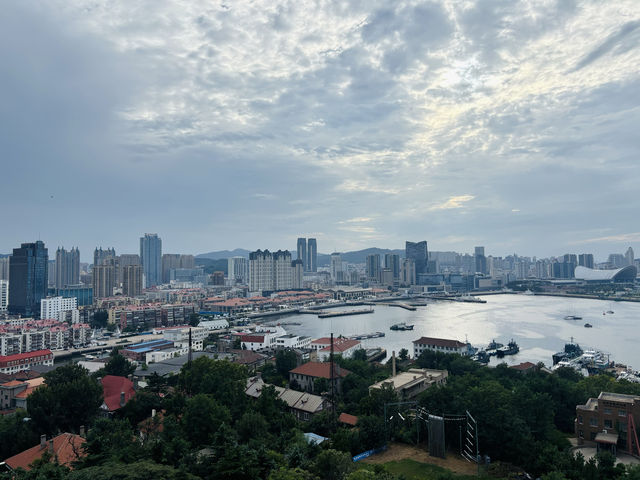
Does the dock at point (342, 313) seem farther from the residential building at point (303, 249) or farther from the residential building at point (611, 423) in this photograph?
the residential building at point (303, 249)

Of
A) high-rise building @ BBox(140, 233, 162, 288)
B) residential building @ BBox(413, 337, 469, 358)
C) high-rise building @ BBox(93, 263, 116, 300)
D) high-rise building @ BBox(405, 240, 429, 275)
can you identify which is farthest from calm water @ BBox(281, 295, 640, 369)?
high-rise building @ BBox(140, 233, 162, 288)

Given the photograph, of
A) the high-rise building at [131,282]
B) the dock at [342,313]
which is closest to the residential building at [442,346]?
the dock at [342,313]

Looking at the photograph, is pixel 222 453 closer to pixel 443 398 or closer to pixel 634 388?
pixel 443 398

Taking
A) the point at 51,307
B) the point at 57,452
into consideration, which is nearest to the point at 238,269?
the point at 51,307

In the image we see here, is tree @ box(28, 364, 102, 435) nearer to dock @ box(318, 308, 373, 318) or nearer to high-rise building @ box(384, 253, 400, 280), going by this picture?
dock @ box(318, 308, 373, 318)

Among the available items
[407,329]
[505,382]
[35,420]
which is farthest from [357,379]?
[407,329]
